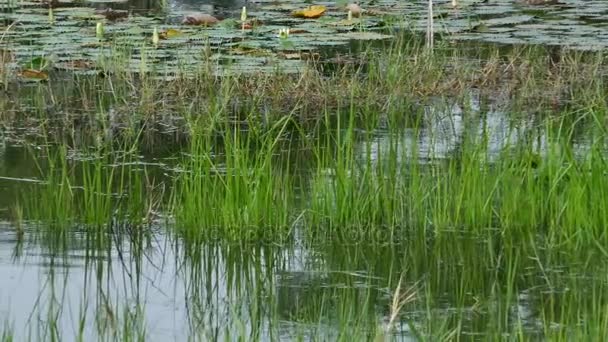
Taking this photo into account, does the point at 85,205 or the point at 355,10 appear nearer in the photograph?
the point at 85,205

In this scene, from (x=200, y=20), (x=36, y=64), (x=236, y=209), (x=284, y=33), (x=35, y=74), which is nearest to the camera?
(x=236, y=209)

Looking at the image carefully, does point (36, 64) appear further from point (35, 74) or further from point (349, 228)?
point (349, 228)

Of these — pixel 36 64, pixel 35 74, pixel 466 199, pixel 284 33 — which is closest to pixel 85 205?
pixel 466 199

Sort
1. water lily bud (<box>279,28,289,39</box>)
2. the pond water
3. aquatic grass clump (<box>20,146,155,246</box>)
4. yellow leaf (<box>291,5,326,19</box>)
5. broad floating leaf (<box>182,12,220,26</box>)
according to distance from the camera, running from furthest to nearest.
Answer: yellow leaf (<box>291,5,326,19</box>) → broad floating leaf (<box>182,12,220,26</box>) → water lily bud (<box>279,28,289,39</box>) → aquatic grass clump (<box>20,146,155,246</box>) → the pond water

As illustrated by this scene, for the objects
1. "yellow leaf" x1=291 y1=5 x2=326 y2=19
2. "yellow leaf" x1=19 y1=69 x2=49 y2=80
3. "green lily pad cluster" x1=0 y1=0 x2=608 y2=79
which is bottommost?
"yellow leaf" x1=19 y1=69 x2=49 y2=80

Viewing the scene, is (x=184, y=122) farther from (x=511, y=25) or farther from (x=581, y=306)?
(x=511, y=25)

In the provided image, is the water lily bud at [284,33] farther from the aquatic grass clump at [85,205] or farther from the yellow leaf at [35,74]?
the aquatic grass clump at [85,205]

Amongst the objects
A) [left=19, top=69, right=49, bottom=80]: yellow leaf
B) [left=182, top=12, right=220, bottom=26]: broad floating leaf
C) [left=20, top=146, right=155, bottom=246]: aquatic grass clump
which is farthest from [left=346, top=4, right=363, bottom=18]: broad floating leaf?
[left=20, top=146, right=155, bottom=246]: aquatic grass clump

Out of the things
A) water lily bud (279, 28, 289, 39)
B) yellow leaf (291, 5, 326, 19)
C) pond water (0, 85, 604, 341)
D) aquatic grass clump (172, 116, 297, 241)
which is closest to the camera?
pond water (0, 85, 604, 341)

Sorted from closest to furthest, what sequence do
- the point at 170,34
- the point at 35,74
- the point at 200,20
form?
the point at 35,74 < the point at 170,34 < the point at 200,20

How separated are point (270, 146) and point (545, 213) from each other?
1.03 metres

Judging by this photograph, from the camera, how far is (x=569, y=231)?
169 inches

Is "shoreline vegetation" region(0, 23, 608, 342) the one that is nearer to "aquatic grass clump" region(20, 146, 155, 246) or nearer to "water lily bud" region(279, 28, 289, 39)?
"aquatic grass clump" region(20, 146, 155, 246)

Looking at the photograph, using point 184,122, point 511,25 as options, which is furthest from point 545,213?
point 511,25
